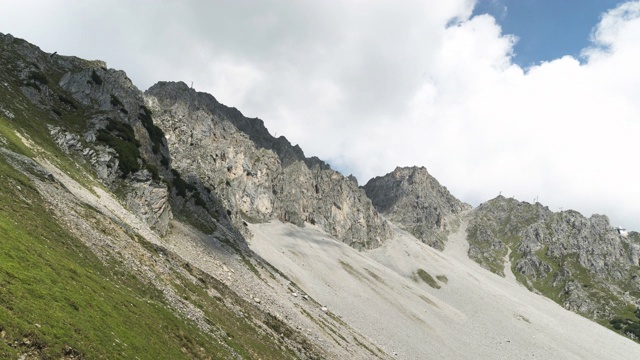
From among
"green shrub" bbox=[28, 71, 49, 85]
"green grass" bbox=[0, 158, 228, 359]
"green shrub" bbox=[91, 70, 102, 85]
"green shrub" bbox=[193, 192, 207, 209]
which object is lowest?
"green grass" bbox=[0, 158, 228, 359]

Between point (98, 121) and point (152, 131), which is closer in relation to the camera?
point (98, 121)

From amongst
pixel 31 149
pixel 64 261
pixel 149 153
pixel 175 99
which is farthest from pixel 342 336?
pixel 175 99

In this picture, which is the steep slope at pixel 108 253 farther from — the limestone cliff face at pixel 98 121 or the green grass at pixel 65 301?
the limestone cliff face at pixel 98 121

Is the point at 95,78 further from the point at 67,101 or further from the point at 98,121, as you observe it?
the point at 98,121

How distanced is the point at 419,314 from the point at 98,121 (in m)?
114

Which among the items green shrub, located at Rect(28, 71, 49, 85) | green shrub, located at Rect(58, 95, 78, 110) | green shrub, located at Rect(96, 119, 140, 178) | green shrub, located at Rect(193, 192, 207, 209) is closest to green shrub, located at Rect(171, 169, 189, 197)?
green shrub, located at Rect(193, 192, 207, 209)

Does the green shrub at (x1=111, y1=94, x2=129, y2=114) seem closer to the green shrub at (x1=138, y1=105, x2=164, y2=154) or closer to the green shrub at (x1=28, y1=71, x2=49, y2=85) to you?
the green shrub at (x1=138, y1=105, x2=164, y2=154)

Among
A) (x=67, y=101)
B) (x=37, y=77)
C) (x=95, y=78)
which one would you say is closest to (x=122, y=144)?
(x=67, y=101)

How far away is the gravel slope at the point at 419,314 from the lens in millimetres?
103688

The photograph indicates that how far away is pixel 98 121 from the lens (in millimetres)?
83500

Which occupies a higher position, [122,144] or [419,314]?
[122,144]

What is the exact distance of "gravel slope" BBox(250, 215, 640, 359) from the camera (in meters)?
104

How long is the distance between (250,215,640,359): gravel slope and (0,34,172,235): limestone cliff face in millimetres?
50973

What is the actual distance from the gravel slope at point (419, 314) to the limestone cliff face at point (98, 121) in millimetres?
50973
